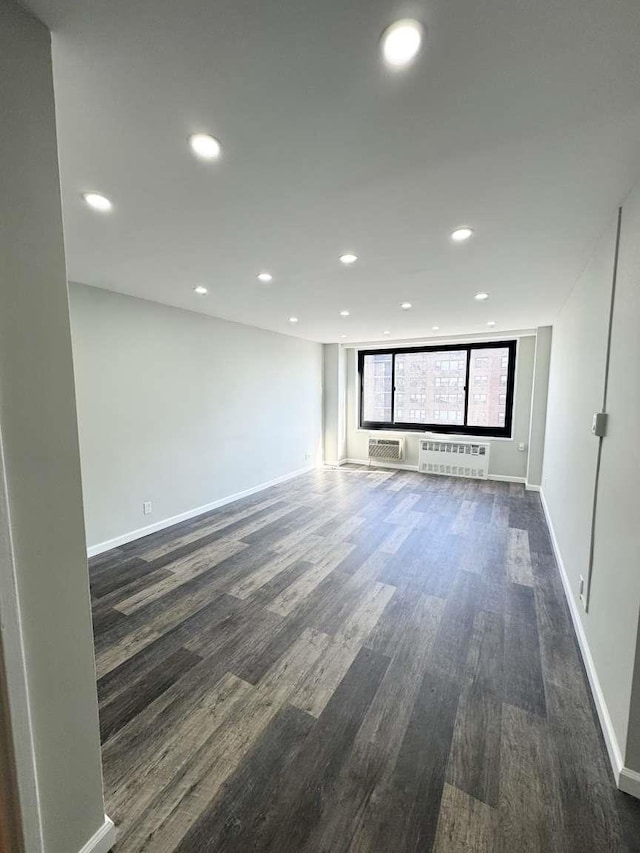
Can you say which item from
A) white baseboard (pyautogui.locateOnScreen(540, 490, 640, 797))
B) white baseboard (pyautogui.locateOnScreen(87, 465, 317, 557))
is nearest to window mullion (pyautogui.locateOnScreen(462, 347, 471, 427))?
white baseboard (pyautogui.locateOnScreen(87, 465, 317, 557))

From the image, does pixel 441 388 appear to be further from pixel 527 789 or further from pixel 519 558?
pixel 527 789

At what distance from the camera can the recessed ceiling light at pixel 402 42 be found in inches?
34.3

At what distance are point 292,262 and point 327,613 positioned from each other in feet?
8.12

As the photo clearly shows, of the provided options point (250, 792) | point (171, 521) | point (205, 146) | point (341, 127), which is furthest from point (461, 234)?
point (171, 521)

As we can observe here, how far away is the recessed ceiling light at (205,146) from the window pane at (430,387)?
5.56 meters

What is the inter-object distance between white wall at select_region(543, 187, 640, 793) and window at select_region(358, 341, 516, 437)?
10.7ft

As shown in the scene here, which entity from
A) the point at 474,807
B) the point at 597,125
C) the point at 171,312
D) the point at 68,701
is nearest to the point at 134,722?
the point at 68,701

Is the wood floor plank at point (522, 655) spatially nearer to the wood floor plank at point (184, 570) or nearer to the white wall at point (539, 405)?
the wood floor plank at point (184, 570)

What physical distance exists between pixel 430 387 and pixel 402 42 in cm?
577

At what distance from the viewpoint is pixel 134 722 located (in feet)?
5.14

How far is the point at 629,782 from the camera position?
129 centimetres

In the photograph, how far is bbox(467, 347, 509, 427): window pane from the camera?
5.77 m

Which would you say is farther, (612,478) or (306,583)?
(306,583)

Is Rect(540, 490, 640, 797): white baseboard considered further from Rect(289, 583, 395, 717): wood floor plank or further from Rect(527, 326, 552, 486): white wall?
Result: Rect(527, 326, 552, 486): white wall
